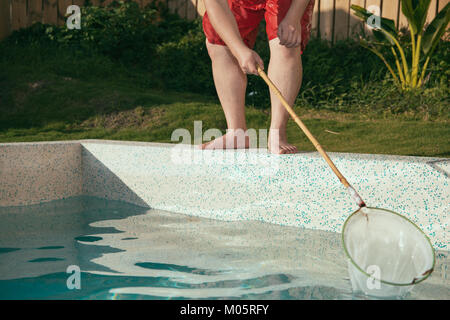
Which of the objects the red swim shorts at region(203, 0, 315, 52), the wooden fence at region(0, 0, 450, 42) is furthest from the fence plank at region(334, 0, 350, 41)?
the red swim shorts at region(203, 0, 315, 52)

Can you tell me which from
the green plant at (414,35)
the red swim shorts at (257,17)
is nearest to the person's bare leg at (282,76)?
the red swim shorts at (257,17)

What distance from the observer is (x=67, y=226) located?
2695mm

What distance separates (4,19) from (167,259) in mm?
7894

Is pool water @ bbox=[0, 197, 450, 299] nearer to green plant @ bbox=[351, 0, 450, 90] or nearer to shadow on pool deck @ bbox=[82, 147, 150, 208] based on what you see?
shadow on pool deck @ bbox=[82, 147, 150, 208]

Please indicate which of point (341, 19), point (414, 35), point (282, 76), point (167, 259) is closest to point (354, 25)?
point (341, 19)

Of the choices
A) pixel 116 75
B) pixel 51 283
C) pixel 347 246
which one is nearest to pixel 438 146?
pixel 347 246

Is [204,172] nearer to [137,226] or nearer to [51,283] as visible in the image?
[137,226]

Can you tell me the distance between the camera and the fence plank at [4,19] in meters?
8.80

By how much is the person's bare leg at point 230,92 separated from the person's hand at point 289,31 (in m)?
0.37

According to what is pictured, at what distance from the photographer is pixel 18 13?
29.3 ft

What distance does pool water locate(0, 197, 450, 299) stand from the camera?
1.83 m

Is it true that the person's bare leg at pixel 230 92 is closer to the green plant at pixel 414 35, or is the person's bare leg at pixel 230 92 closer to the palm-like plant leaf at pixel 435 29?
the green plant at pixel 414 35

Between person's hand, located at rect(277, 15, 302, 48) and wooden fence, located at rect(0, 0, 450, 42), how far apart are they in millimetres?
5434

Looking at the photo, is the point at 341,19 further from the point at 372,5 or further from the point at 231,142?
the point at 231,142
